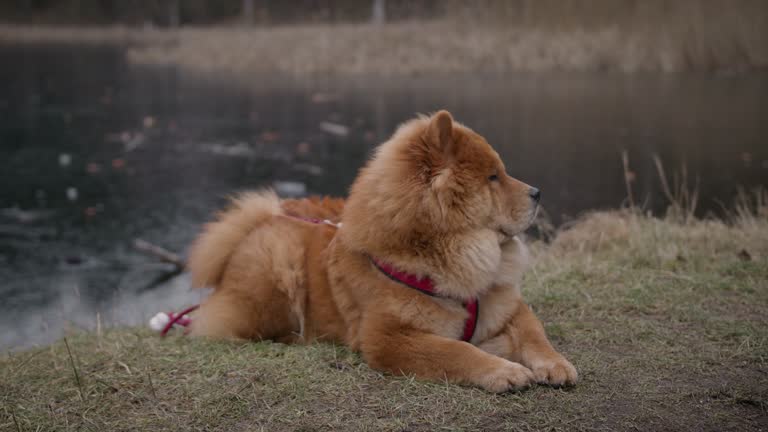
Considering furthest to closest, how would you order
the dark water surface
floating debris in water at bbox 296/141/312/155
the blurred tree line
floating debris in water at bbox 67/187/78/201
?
the blurred tree line → floating debris in water at bbox 296/141/312/155 → floating debris in water at bbox 67/187/78/201 → the dark water surface

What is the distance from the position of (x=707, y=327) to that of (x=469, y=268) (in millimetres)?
1642

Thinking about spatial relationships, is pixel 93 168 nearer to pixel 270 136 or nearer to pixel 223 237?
pixel 270 136

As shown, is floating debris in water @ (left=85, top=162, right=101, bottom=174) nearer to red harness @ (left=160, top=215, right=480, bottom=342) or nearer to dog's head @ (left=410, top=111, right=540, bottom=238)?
red harness @ (left=160, top=215, right=480, bottom=342)

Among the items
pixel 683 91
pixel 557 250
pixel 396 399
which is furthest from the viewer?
pixel 683 91

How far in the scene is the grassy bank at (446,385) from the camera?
314cm

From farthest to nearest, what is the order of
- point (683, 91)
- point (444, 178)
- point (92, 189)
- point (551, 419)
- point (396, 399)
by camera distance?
point (683, 91), point (92, 189), point (444, 178), point (396, 399), point (551, 419)

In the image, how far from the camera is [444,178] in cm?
352

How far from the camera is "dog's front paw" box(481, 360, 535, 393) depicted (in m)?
3.28

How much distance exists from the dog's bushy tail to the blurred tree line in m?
34.2

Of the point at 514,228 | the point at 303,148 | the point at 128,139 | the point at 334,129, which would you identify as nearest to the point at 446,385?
the point at 514,228

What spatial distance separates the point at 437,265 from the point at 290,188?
711cm

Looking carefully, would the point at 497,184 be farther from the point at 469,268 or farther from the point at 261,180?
the point at 261,180

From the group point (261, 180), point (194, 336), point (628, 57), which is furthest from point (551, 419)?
point (628, 57)

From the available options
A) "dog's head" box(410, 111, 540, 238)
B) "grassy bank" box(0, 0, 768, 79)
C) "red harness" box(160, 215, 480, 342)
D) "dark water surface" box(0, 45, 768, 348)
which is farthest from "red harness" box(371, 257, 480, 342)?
"grassy bank" box(0, 0, 768, 79)
